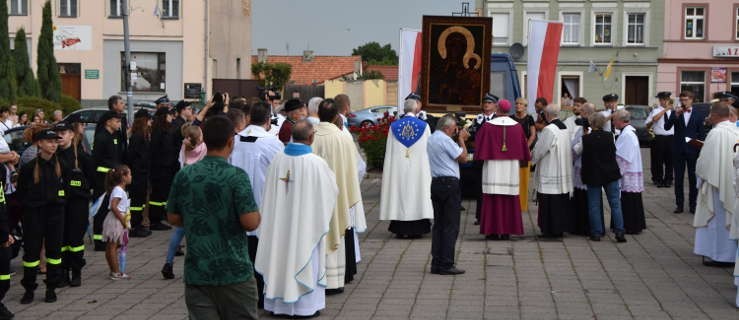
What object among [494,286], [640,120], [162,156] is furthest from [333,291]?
[640,120]

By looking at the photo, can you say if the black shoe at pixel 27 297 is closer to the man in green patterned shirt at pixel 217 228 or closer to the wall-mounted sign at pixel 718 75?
the man in green patterned shirt at pixel 217 228

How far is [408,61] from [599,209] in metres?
6.21

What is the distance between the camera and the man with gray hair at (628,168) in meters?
14.9

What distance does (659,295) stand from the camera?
10844 mm

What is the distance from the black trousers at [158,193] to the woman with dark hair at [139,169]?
0.20 meters

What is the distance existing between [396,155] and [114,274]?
4.33 meters

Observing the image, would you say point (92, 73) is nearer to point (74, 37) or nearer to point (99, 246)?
point (74, 37)

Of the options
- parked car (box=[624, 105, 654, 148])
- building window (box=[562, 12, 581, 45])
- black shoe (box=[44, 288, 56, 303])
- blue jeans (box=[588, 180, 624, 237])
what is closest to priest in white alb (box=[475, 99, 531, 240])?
blue jeans (box=[588, 180, 624, 237])

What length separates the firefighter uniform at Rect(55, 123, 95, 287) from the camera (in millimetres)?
11250

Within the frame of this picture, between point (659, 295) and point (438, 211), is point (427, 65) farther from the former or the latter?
point (659, 295)

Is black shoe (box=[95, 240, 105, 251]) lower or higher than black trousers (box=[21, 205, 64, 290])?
lower

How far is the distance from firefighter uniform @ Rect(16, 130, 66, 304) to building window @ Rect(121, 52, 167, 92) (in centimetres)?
4495

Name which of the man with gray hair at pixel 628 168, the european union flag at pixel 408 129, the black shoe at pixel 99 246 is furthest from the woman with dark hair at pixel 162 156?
the man with gray hair at pixel 628 168

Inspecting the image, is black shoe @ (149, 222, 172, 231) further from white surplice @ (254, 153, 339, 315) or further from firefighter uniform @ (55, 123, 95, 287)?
white surplice @ (254, 153, 339, 315)
